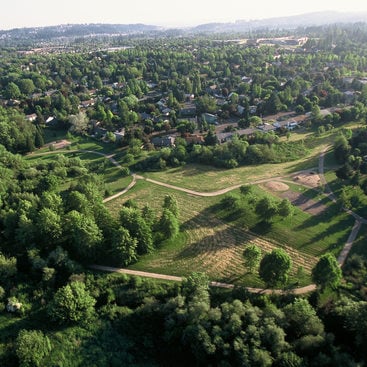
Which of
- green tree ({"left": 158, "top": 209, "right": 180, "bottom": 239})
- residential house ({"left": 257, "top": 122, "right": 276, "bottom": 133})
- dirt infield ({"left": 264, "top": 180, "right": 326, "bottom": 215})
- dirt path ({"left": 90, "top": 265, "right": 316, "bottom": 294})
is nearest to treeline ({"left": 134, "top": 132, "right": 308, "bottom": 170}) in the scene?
A: dirt infield ({"left": 264, "top": 180, "right": 326, "bottom": 215})

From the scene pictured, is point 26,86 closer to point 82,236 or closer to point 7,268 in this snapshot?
point 7,268

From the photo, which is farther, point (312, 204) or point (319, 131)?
point (319, 131)

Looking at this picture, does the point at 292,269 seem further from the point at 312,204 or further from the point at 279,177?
the point at 279,177

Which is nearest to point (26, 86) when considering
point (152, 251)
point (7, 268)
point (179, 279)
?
point (7, 268)

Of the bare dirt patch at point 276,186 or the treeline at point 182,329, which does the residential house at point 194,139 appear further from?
the treeline at point 182,329

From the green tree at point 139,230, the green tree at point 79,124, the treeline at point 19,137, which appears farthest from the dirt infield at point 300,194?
the treeline at point 19,137

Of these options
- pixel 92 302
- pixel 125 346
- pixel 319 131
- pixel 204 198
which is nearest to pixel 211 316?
pixel 125 346
